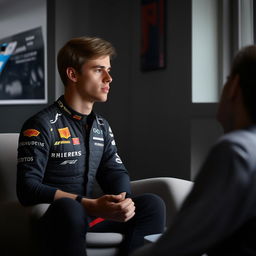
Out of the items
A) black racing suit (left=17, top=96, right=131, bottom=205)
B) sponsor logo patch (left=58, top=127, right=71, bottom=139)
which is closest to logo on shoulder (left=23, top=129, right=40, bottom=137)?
black racing suit (left=17, top=96, right=131, bottom=205)

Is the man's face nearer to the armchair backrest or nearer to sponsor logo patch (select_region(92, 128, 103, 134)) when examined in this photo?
sponsor logo patch (select_region(92, 128, 103, 134))

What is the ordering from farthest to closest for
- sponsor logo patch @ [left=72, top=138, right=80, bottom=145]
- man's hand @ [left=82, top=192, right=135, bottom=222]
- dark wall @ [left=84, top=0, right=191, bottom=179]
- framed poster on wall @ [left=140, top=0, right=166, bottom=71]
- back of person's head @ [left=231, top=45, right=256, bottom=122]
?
framed poster on wall @ [left=140, top=0, right=166, bottom=71] < dark wall @ [left=84, top=0, right=191, bottom=179] < sponsor logo patch @ [left=72, top=138, right=80, bottom=145] < man's hand @ [left=82, top=192, right=135, bottom=222] < back of person's head @ [left=231, top=45, right=256, bottom=122]

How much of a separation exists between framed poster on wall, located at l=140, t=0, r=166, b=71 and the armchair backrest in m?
1.25

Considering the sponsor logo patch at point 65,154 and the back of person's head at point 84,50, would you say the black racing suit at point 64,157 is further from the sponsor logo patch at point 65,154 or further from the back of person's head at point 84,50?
the back of person's head at point 84,50

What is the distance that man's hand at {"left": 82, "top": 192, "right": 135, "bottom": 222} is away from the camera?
6.22 feet

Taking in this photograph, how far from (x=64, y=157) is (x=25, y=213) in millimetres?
343

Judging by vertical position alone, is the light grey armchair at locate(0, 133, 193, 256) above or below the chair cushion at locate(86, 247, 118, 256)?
above

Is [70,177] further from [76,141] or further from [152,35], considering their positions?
[152,35]

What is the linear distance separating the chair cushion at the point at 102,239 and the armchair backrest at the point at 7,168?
20.5 inches

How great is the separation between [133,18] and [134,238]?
6.35 feet

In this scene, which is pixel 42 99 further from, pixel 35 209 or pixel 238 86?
pixel 238 86

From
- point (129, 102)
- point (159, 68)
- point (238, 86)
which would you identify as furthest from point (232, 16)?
point (238, 86)

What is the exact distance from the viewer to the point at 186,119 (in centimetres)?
308

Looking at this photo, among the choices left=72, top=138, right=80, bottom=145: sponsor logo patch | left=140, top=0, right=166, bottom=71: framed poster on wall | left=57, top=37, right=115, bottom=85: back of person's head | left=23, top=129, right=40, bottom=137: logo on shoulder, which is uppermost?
left=140, top=0, right=166, bottom=71: framed poster on wall
